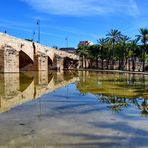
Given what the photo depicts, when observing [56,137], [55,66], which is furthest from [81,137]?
[55,66]

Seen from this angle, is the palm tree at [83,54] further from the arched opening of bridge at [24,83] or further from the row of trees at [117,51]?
the arched opening of bridge at [24,83]

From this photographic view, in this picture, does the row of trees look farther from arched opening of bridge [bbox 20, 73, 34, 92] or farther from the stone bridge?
arched opening of bridge [bbox 20, 73, 34, 92]

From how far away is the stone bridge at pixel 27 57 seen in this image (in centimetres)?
3300

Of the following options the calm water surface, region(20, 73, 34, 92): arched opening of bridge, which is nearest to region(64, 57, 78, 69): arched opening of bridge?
region(20, 73, 34, 92): arched opening of bridge

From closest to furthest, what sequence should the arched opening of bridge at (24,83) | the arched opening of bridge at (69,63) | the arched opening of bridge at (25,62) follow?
the arched opening of bridge at (24,83) → the arched opening of bridge at (25,62) → the arched opening of bridge at (69,63)

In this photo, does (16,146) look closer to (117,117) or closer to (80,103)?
(117,117)

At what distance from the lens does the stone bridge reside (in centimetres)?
3300

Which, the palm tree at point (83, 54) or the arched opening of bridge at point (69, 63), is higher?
the palm tree at point (83, 54)

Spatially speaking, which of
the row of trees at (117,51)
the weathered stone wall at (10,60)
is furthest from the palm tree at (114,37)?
the weathered stone wall at (10,60)

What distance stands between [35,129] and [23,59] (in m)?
37.2

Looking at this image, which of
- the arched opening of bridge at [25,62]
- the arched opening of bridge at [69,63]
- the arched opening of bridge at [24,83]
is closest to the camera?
the arched opening of bridge at [24,83]

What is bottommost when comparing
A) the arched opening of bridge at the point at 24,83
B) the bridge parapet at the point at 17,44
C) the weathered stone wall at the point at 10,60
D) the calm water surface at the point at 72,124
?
the calm water surface at the point at 72,124

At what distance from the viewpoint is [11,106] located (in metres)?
11.4

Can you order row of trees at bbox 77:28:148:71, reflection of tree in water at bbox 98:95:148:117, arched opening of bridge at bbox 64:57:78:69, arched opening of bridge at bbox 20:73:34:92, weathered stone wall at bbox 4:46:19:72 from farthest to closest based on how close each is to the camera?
1. row of trees at bbox 77:28:148:71
2. arched opening of bridge at bbox 64:57:78:69
3. weathered stone wall at bbox 4:46:19:72
4. arched opening of bridge at bbox 20:73:34:92
5. reflection of tree in water at bbox 98:95:148:117
